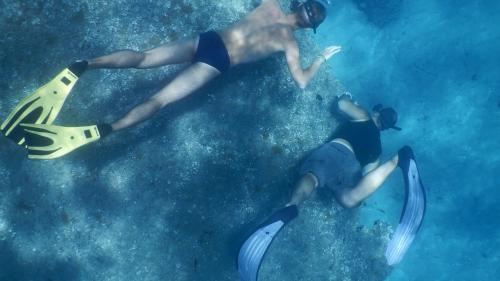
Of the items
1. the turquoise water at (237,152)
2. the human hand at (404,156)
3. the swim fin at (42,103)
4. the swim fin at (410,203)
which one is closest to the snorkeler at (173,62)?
the swim fin at (42,103)

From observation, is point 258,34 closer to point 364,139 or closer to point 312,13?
point 312,13

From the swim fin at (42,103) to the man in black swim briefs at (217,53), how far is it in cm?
20

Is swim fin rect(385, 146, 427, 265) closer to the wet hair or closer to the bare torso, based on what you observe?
the wet hair

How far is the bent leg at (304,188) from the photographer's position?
18.4 feet

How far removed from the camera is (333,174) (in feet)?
20.2

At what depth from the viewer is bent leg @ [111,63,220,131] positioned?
4.62 m

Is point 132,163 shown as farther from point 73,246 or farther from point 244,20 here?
point 244,20

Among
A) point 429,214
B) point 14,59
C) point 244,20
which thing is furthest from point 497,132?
point 14,59

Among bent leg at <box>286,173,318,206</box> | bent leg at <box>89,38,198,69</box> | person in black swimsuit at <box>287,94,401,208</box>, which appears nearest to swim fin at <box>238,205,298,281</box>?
bent leg at <box>286,173,318,206</box>

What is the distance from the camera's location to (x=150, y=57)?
483cm

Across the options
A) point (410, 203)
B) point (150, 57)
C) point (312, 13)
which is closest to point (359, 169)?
point (410, 203)

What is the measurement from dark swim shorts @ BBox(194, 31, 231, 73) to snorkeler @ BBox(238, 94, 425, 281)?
2.47m

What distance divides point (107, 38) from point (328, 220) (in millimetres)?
5173

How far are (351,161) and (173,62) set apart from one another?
11.7 ft
